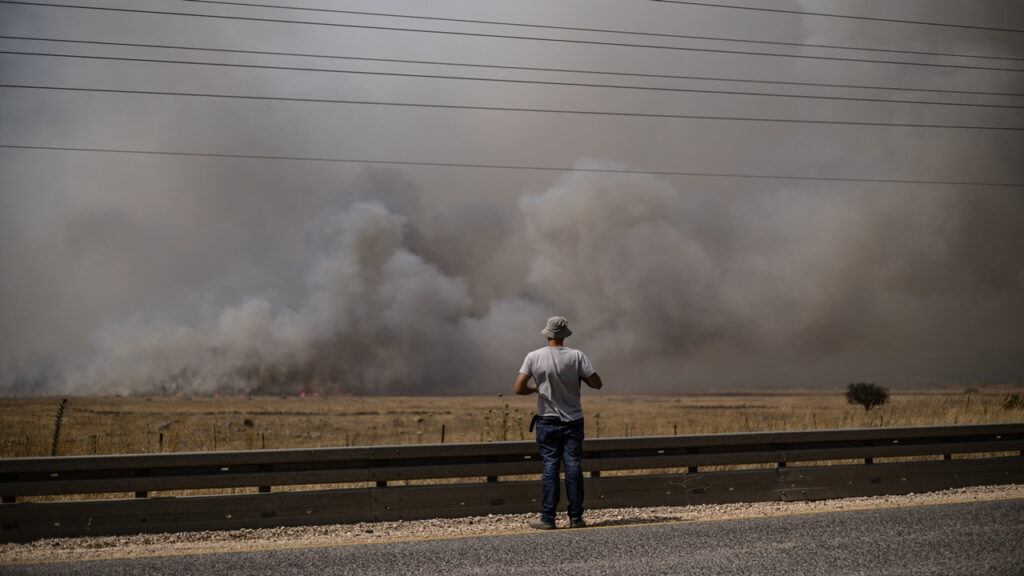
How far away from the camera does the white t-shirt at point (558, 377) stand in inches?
354

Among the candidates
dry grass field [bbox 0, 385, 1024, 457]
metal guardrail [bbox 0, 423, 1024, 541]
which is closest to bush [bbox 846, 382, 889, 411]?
dry grass field [bbox 0, 385, 1024, 457]

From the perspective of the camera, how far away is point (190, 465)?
28.2ft

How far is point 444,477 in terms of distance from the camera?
30.0 ft

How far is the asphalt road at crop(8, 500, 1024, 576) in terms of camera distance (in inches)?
263

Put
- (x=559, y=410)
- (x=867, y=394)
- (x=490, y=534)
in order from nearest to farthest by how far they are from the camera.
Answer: (x=490, y=534)
(x=559, y=410)
(x=867, y=394)

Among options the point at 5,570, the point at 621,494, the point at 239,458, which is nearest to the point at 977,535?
the point at 621,494

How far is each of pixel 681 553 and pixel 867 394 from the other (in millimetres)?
56789

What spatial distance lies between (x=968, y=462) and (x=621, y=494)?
476 cm

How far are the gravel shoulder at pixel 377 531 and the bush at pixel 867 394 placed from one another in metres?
50.0

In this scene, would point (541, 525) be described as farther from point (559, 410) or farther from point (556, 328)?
point (556, 328)

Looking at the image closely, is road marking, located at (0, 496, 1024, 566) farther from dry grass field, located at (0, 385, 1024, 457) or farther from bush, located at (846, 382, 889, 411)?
bush, located at (846, 382, 889, 411)

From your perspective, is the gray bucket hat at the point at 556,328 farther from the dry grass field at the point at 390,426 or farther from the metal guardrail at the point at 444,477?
the dry grass field at the point at 390,426

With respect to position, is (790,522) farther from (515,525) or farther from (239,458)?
(239,458)

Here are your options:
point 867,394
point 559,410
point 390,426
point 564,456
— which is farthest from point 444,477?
point 867,394
